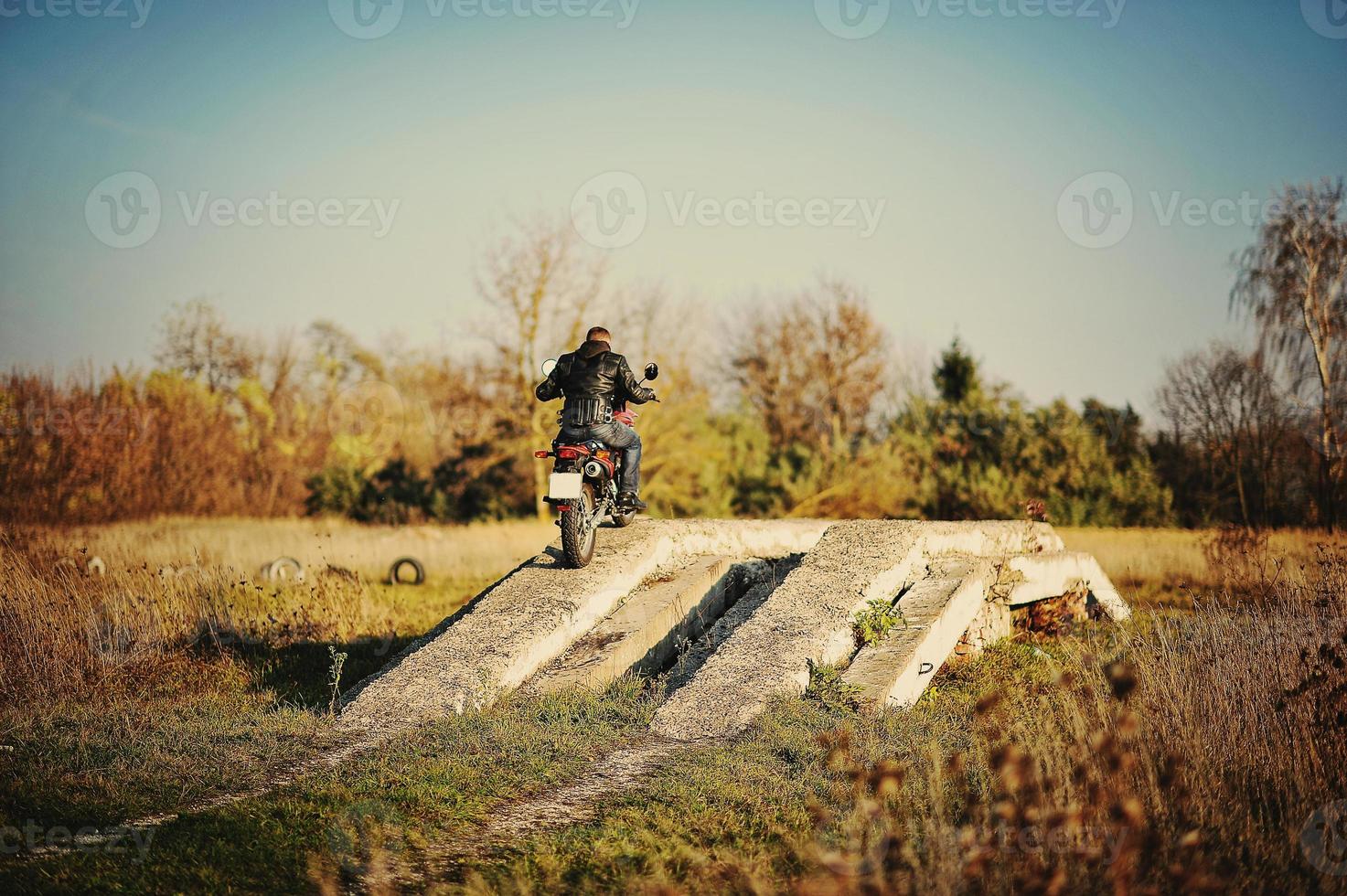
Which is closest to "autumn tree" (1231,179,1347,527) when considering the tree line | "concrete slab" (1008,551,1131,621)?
the tree line

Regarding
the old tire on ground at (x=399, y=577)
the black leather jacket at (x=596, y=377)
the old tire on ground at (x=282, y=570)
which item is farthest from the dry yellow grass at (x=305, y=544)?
the black leather jacket at (x=596, y=377)

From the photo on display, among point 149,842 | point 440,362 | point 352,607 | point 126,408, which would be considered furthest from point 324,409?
point 149,842

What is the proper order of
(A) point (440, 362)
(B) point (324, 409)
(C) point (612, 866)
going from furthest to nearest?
1. (B) point (324, 409)
2. (A) point (440, 362)
3. (C) point (612, 866)

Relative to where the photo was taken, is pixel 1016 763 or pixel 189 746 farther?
pixel 189 746

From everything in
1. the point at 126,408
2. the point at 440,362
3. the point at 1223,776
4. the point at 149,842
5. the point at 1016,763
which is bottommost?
the point at 149,842

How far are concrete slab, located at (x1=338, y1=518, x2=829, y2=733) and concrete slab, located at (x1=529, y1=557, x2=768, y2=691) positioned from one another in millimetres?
166

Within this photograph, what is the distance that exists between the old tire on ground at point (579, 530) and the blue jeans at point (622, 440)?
16.9 inches

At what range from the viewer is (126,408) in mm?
22484

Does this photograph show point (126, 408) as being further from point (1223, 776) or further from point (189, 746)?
point (1223, 776)

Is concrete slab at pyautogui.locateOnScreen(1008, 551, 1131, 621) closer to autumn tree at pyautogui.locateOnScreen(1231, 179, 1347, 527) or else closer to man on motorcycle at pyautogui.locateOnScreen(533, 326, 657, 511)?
man on motorcycle at pyautogui.locateOnScreen(533, 326, 657, 511)

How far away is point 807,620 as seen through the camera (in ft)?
22.7

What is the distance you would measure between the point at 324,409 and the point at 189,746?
117 ft

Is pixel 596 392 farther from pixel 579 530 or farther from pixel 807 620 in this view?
pixel 807 620

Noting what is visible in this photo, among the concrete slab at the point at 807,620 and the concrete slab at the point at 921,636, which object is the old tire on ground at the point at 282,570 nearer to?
the concrete slab at the point at 807,620
